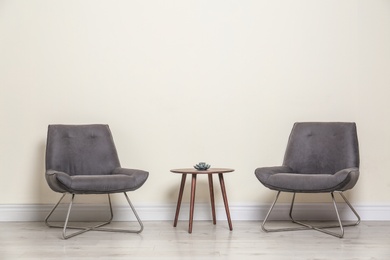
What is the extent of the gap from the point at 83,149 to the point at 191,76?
3.60ft

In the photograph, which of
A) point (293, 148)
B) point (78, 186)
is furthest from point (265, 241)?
point (78, 186)

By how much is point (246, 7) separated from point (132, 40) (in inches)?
40.1

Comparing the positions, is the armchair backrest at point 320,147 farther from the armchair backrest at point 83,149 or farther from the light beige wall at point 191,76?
the armchair backrest at point 83,149

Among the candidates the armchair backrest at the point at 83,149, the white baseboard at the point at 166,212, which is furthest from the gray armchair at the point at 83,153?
the white baseboard at the point at 166,212

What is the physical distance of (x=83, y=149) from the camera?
4.31 meters

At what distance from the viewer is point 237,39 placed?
15.0ft

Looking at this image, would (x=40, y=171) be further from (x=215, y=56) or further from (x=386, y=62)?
(x=386, y=62)

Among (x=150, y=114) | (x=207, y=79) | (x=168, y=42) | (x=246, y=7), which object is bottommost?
(x=150, y=114)

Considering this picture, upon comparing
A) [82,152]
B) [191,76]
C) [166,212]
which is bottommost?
[166,212]

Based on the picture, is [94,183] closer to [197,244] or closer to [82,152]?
[82,152]

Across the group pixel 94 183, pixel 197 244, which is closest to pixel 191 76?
pixel 94 183

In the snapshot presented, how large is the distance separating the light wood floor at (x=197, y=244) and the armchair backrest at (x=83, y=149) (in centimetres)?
54

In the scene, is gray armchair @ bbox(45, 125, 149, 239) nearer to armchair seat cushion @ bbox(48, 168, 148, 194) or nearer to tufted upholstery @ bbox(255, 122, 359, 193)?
armchair seat cushion @ bbox(48, 168, 148, 194)

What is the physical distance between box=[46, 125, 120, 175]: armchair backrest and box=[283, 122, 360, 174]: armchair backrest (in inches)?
57.1
